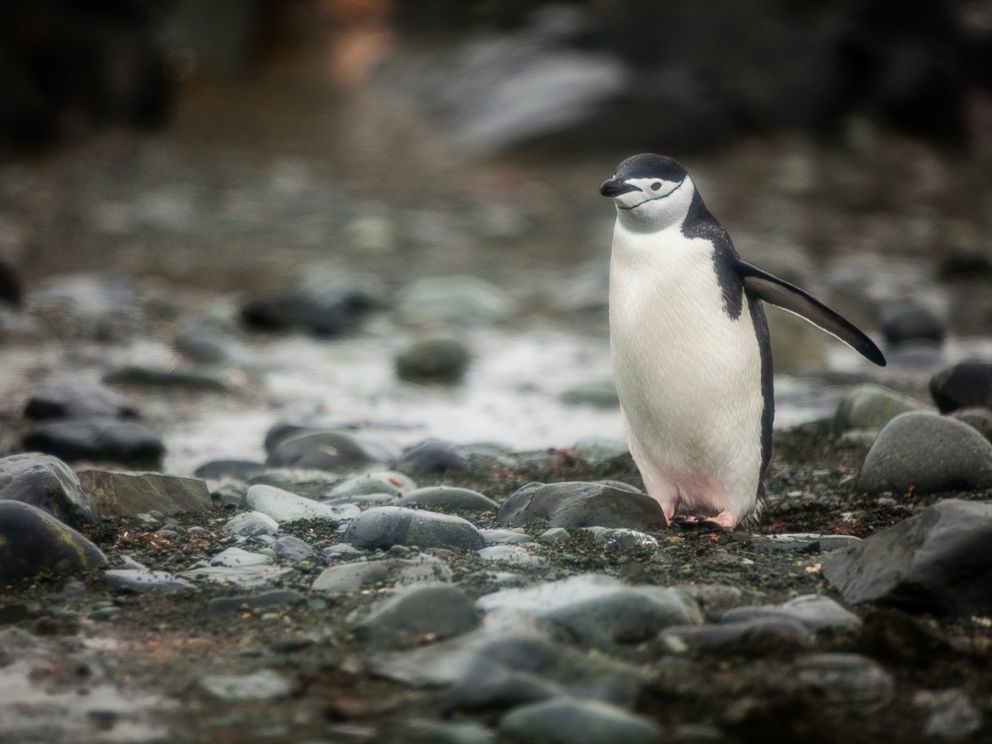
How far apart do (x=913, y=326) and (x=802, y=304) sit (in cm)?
346

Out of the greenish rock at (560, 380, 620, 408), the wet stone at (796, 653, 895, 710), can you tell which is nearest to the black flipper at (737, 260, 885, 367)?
the wet stone at (796, 653, 895, 710)

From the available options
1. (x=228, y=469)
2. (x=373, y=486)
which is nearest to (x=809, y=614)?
(x=373, y=486)

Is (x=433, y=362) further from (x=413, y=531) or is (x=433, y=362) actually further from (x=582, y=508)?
(x=413, y=531)

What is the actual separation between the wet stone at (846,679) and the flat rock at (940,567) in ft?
1.15

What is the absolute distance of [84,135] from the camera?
13.1 m

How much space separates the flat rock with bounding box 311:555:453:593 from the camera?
3139mm

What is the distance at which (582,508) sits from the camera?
3.68 metres

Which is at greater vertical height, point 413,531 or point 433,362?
point 433,362

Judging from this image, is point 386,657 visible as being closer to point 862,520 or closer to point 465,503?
point 465,503

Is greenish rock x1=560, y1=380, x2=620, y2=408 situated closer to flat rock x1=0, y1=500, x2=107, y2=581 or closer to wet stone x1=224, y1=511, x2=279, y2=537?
wet stone x1=224, y1=511, x2=279, y2=537

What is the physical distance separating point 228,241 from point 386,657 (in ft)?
25.2

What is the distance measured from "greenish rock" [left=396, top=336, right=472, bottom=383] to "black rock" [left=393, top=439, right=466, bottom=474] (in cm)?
195

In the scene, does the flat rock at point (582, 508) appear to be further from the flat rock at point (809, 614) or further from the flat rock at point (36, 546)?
the flat rock at point (36, 546)

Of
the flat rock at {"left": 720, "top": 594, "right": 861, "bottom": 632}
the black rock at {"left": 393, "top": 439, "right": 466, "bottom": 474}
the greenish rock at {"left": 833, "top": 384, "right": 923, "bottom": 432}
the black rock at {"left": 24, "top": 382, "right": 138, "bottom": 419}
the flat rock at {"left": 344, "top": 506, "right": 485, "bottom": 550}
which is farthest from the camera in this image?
the black rock at {"left": 24, "top": 382, "right": 138, "bottom": 419}
